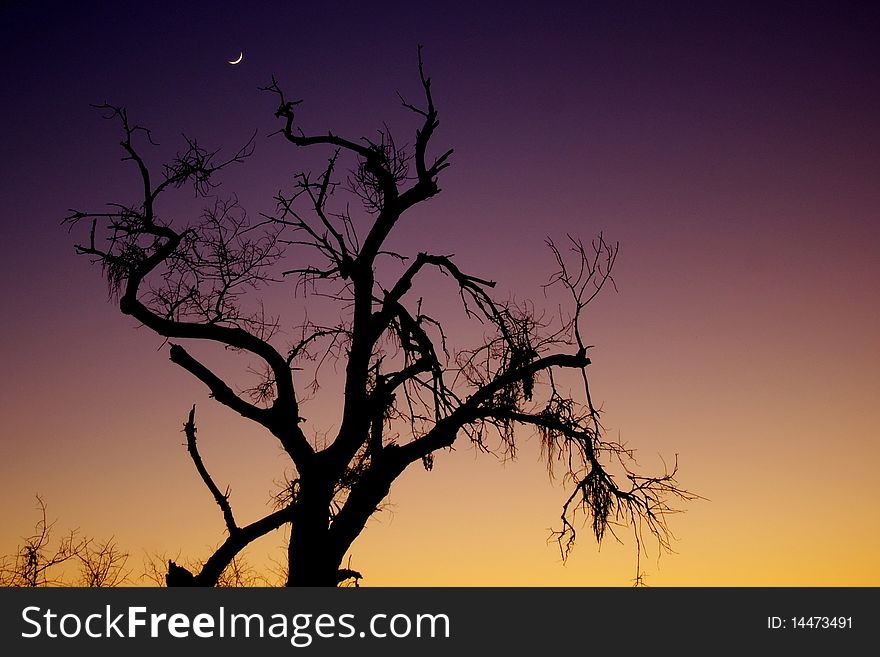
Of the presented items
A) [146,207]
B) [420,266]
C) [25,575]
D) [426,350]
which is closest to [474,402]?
[426,350]

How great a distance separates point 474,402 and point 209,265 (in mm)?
3723

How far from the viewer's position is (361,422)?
Answer: 390 inches

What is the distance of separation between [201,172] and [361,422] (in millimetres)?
3703

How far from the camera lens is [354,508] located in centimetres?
970

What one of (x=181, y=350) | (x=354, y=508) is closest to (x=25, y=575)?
(x=181, y=350)
